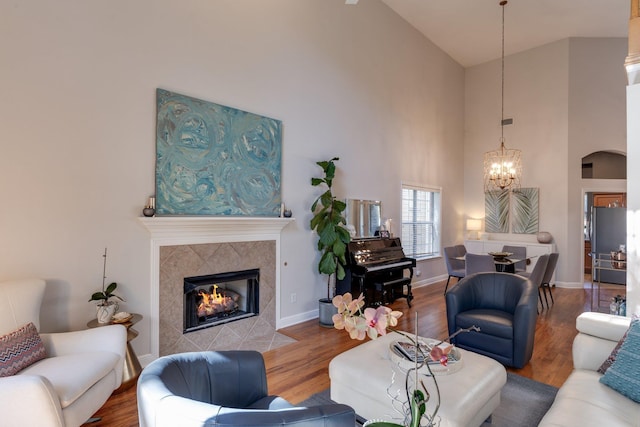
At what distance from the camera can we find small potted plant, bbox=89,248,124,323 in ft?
8.94

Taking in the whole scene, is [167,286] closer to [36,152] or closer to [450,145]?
[36,152]

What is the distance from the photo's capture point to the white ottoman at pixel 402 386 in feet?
6.11

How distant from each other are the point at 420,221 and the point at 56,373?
6361 mm

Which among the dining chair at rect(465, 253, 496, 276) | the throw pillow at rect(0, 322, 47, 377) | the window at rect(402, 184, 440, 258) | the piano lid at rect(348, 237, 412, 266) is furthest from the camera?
the window at rect(402, 184, 440, 258)

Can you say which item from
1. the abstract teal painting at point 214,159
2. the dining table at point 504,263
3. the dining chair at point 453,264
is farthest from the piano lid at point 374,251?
the dining table at point 504,263

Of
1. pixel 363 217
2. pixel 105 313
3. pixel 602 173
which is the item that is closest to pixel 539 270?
pixel 363 217

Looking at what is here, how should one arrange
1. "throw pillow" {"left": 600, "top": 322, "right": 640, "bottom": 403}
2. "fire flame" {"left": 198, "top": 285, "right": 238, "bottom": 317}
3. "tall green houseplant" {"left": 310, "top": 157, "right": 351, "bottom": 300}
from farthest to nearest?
"tall green houseplant" {"left": 310, "top": 157, "right": 351, "bottom": 300}, "fire flame" {"left": 198, "top": 285, "right": 238, "bottom": 317}, "throw pillow" {"left": 600, "top": 322, "right": 640, "bottom": 403}

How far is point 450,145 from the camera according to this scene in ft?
26.0

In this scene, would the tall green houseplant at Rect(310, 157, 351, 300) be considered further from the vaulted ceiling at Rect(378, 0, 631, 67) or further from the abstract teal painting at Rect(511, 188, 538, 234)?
the abstract teal painting at Rect(511, 188, 538, 234)

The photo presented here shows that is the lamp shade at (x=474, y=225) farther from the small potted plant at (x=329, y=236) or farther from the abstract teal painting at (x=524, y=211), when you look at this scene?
the small potted plant at (x=329, y=236)

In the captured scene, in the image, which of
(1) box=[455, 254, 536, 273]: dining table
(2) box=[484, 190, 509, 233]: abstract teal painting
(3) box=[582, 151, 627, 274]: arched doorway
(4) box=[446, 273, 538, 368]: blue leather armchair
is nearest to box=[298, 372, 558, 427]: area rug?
(4) box=[446, 273, 538, 368]: blue leather armchair

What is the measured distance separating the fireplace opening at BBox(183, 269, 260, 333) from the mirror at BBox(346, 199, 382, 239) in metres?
1.82

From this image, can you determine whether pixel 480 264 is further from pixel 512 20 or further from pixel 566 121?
pixel 512 20

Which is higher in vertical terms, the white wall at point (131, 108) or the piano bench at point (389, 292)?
the white wall at point (131, 108)
